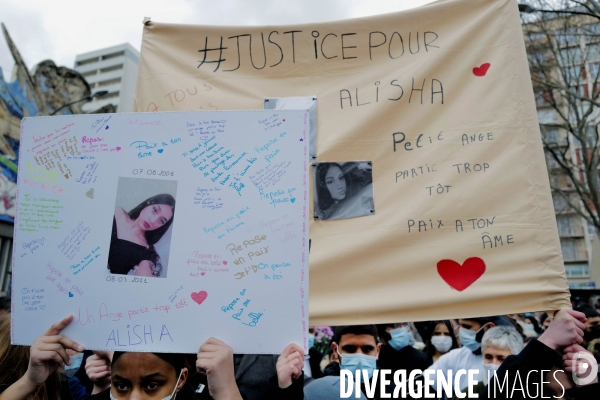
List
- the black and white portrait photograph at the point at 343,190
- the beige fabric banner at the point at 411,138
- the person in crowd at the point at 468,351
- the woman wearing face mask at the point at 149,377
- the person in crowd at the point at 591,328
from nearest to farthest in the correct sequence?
1. the woman wearing face mask at the point at 149,377
2. the beige fabric banner at the point at 411,138
3. the black and white portrait photograph at the point at 343,190
4. the person in crowd at the point at 468,351
5. the person in crowd at the point at 591,328

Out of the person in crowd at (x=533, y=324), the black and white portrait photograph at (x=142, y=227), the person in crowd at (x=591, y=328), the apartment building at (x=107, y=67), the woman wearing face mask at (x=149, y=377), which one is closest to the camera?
the black and white portrait photograph at (x=142, y=227)

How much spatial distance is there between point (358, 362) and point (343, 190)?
139 centimetres

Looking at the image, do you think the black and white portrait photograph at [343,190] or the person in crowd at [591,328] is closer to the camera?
the black and white portrait photograph at [343,190]

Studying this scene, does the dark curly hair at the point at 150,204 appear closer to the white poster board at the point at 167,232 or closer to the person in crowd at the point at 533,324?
the white poster board at the point at 167,232

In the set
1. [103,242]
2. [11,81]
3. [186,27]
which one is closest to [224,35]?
[186,27]

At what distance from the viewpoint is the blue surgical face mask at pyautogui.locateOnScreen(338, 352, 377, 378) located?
10.5ft

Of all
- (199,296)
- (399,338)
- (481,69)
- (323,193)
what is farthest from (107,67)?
(199,296)

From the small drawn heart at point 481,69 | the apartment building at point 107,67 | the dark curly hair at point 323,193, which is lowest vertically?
the dark curly hair at point 323,193

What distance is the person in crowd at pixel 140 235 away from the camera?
1.85 meters

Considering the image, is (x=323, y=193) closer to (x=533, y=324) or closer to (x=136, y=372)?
(x=136, y=372)

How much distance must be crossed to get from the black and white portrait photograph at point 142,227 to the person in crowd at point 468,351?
318 cm

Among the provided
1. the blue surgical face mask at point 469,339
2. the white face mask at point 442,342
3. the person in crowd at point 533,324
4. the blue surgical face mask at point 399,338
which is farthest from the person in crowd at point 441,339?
the person in crowd at point 533,324

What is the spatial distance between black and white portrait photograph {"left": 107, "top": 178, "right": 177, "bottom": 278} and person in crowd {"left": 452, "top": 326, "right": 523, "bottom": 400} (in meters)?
2.83

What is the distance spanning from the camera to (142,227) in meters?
1.87
